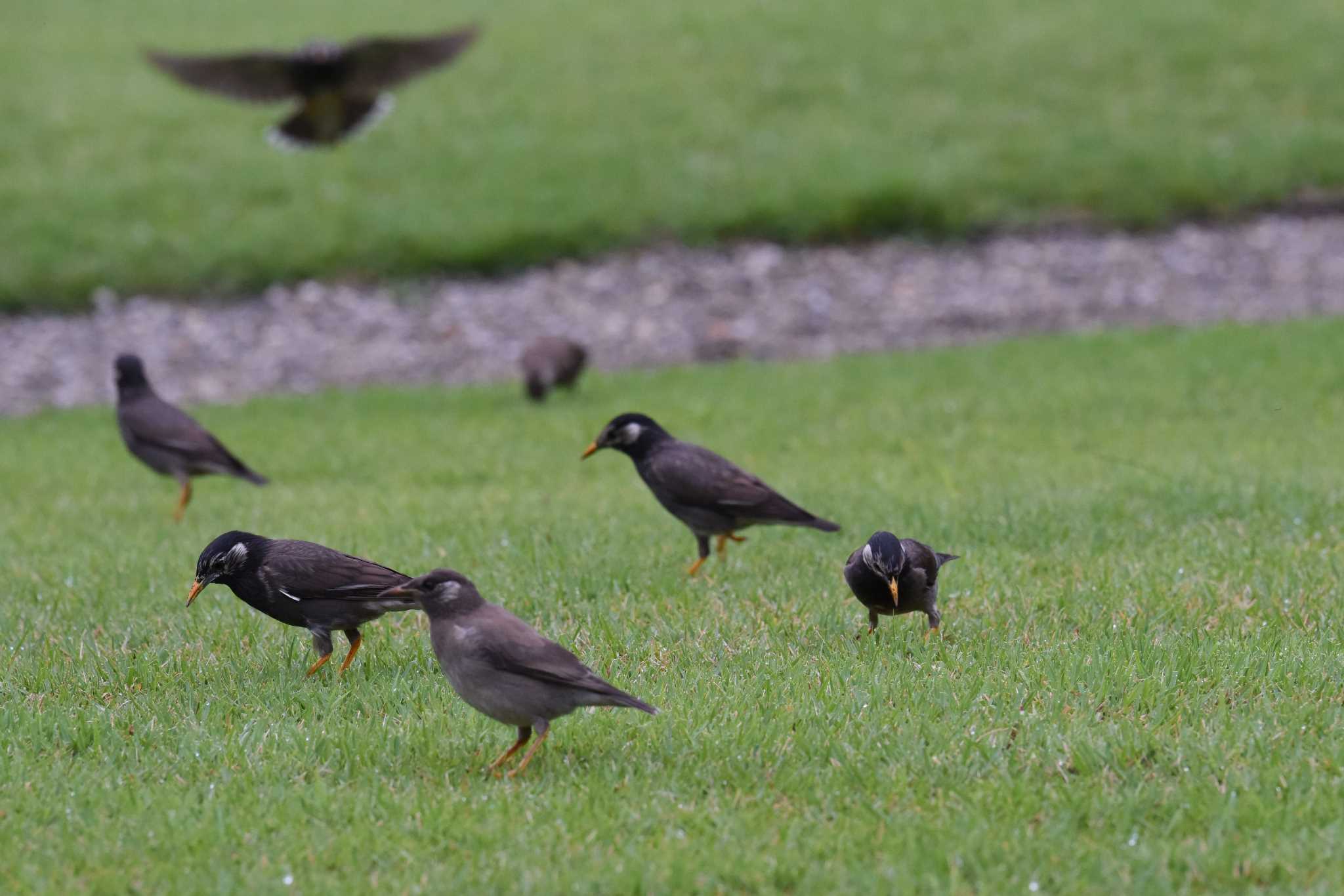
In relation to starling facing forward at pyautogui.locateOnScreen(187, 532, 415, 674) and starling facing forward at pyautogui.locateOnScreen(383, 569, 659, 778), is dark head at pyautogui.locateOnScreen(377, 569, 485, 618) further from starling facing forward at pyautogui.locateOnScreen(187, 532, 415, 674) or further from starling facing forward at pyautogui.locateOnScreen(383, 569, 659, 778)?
starling facing forward at pyautogui.locateOnScreen(187, 532, 415, 674)

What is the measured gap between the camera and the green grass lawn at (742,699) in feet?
16.2

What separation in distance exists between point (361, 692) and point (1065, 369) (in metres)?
12.0

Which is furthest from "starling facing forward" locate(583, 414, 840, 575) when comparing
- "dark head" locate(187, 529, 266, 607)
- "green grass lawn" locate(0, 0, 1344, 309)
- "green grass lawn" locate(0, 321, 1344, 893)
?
"green grass lawn" locate(0, 0, 1344, 309)

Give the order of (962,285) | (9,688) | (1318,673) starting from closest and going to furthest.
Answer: (1318,673) < (9,688) < (962,285)

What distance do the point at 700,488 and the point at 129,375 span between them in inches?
252

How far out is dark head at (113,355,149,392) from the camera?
43.1 ft

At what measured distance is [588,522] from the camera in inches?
411

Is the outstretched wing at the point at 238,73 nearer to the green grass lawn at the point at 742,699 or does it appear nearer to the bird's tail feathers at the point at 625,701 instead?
the green grass lawn at the point at 742,699

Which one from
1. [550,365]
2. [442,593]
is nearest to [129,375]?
[550,365]

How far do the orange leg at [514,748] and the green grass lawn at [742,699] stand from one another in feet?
0.31

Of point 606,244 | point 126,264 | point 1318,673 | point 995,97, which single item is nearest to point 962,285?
point 606,244

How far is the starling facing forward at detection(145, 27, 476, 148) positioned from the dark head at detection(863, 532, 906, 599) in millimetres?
12151

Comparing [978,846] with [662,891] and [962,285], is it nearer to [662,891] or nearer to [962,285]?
[662,891]

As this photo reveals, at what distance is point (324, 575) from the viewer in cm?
683
